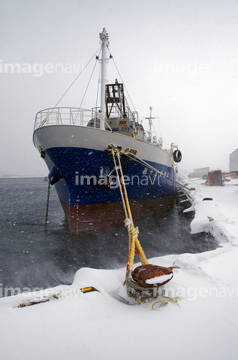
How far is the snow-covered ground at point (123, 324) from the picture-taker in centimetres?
178

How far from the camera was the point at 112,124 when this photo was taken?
1188 centimetres

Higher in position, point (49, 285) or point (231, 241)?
point (231, 241)

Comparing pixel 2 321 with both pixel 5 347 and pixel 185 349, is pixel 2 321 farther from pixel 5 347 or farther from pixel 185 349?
pixel 185 349

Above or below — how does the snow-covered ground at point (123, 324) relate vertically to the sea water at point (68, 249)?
above

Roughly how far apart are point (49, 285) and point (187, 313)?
153 inches

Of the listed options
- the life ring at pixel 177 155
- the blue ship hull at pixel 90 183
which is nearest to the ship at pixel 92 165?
the blue ship hull at pixel 90 183

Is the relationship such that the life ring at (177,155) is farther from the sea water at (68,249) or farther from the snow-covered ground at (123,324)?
the snow-covered ground at (123,324)

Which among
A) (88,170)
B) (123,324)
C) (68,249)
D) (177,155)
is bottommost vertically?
(68,249)

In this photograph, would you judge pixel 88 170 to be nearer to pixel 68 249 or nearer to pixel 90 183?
pixel 90 183

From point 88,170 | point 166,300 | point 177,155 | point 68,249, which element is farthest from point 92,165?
point 177,155

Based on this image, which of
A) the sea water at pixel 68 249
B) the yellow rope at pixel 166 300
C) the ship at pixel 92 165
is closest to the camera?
the yellow rope at pixel 166 300

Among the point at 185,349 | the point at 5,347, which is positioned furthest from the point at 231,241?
the point at 5,347

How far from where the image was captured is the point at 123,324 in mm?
2139

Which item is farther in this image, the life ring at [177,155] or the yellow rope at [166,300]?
the life ring at [177,155]
